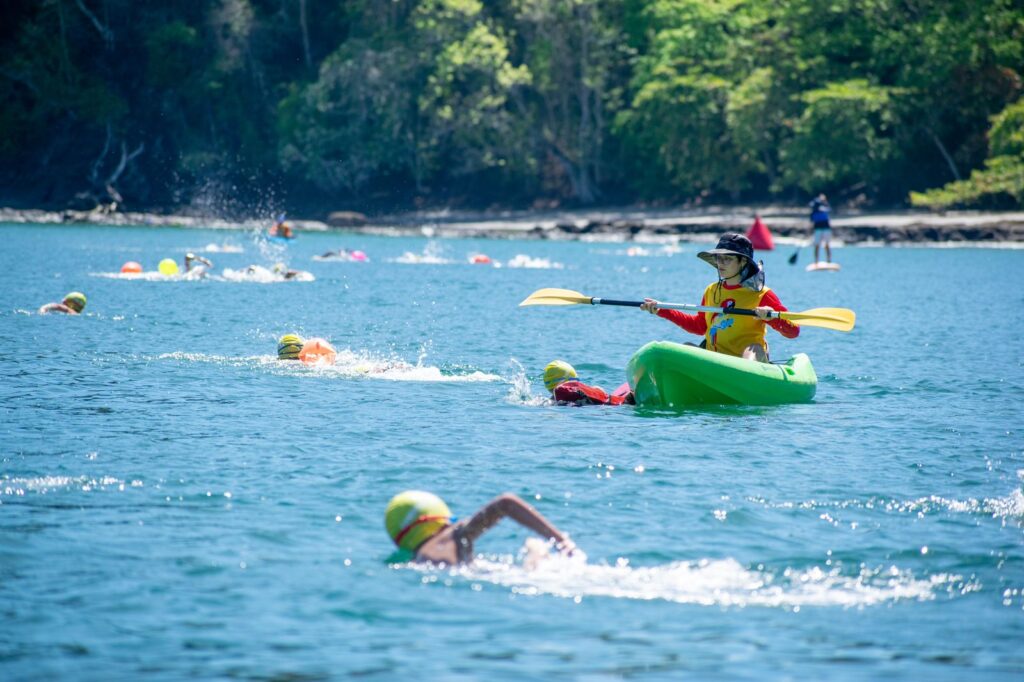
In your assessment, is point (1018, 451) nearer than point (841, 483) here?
No

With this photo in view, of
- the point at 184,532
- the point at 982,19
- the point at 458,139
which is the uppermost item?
the point at 982,19

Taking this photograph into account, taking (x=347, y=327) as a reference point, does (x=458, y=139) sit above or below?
above

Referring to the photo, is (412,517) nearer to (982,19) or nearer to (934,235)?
(934,235)

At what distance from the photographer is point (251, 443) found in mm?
11922

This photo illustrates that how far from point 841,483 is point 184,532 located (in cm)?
516

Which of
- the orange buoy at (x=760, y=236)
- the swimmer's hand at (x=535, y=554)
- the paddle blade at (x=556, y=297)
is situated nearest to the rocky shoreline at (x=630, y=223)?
the orange buoy at (x=760, y=236)

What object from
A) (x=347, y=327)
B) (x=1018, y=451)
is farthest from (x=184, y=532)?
(x=347, y=327)

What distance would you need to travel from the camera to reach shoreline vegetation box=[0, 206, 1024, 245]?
5294 cm

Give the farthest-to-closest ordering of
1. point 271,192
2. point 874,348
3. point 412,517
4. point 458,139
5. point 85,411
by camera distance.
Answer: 1. point 271,192
2. point 458,139
3. point 874,348
4. point 85,411
5. point 412,517

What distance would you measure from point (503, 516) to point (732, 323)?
6.84m

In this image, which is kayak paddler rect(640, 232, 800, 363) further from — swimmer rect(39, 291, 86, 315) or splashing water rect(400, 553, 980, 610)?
swimmer rect(39, 291, 86, 315)

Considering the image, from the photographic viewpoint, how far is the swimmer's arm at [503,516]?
793 centimetres

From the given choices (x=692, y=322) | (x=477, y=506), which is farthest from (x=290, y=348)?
(x=477, y=506)

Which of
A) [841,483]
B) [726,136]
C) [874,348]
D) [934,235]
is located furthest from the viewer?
[726,136]
